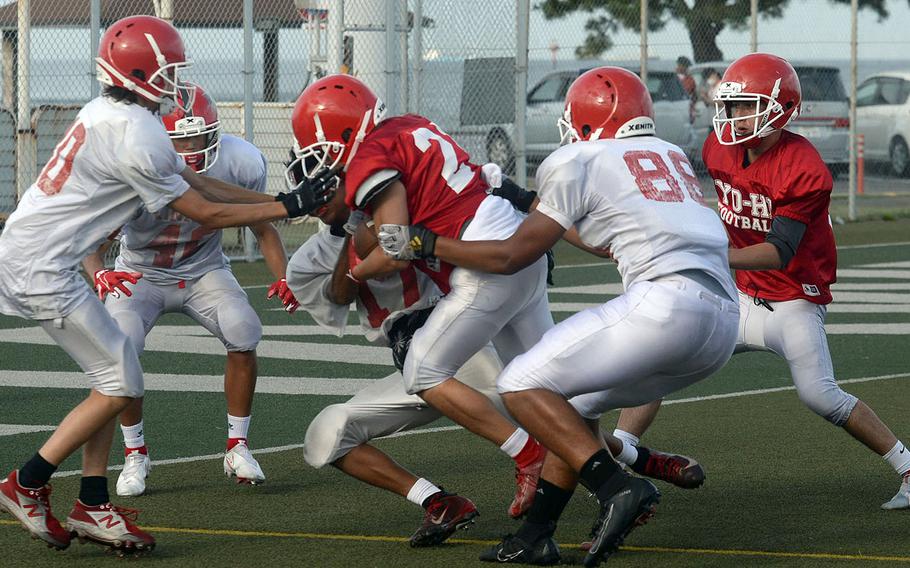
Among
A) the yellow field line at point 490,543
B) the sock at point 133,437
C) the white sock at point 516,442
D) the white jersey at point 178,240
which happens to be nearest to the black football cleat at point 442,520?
the yellow field line at point 490,543

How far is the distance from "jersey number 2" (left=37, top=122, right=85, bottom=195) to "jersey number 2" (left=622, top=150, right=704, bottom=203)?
6.27ft

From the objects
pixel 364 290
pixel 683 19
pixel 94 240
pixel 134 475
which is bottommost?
pixel 134 475

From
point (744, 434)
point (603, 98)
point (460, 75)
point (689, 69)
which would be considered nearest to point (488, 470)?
point (744, 434)

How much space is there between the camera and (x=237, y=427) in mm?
6617

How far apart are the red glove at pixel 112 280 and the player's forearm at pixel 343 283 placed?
822 millimetres

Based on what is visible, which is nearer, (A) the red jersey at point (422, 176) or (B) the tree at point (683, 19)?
(A) the red jersey at point (422, 176)

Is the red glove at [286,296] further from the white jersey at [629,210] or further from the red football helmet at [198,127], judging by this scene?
the white jersey at [629,210]

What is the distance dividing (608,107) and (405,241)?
84cm

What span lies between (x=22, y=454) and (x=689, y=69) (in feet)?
45.3

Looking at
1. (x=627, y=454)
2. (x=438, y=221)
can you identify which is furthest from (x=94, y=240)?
(x=627, y=454)

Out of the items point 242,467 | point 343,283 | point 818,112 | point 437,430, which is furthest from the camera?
point 818,112

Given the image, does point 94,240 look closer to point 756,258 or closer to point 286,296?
point 286,296

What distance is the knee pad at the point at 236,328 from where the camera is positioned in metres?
6.64

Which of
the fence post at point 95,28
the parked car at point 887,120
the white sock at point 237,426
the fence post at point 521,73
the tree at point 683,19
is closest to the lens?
the white sock at point 237,426
